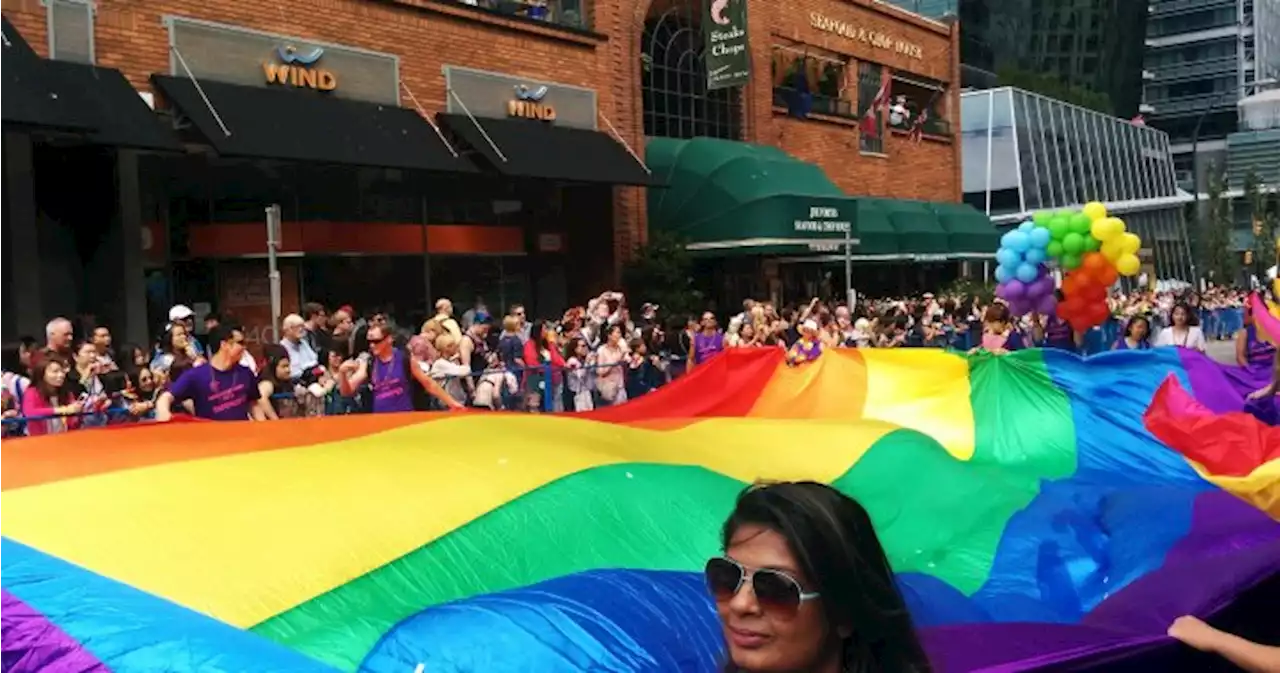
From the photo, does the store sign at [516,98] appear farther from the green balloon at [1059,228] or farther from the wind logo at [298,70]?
the green balloon at [1059,228]

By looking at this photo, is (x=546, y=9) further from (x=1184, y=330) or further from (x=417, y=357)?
(x=1184, y=330)

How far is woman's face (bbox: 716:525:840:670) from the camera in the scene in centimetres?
193

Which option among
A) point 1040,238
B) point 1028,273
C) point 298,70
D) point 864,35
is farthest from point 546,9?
point 864,35

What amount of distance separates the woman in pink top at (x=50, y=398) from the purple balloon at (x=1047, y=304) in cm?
865

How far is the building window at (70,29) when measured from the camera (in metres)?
13.0

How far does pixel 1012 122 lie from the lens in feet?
147

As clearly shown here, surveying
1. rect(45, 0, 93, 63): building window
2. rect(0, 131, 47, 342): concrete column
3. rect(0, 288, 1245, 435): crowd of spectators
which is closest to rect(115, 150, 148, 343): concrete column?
rect(0, 288, 1245, 435): crowd of spectators

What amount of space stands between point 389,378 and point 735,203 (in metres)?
13.6

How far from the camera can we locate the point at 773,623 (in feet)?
6.37

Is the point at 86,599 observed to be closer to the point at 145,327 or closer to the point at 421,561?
the point at 421,561

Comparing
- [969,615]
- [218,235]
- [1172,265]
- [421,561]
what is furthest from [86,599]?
[1172,265]

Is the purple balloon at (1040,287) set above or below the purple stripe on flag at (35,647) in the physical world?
above

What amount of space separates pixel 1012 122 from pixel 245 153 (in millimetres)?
35950

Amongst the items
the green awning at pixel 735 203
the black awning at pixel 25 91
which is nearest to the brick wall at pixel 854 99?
the green awning at pixel 735 203
